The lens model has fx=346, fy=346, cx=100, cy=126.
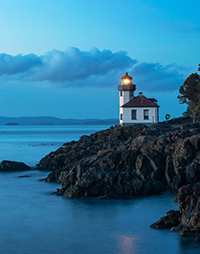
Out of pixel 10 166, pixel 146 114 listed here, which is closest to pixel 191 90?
pixel 146 114

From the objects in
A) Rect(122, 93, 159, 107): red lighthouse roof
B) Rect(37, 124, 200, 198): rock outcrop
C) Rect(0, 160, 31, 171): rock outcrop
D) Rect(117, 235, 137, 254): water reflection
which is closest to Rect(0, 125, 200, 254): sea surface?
Rect(117, 235, 137, 254): water reflection

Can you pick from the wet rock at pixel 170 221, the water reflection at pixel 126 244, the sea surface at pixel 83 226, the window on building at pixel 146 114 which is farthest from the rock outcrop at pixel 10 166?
the window on building at pixel 146 114

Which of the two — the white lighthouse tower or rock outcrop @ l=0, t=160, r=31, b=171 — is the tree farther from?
rock outcrop @ l=0, t=160, r=31, b=171

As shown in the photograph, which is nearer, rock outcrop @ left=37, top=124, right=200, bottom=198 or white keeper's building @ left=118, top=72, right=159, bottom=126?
rock outcrop @ left=37, top=124, right=200, bottom=198

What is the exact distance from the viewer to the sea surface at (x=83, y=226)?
33.0 feet

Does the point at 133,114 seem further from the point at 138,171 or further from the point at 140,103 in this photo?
the point at 138,171

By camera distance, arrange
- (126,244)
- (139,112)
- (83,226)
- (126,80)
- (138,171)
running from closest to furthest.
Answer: (126,244) → (83,226) → (138,171) → (139,112) → (126,80)

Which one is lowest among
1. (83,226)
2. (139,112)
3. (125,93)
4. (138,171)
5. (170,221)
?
(83,226)

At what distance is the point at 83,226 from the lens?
12.3 metres

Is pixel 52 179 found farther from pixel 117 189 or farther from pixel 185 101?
pixel 185 101

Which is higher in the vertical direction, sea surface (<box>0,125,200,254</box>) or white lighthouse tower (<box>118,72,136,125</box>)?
white lighthouse tower (<box>118,72,136,125</box>)

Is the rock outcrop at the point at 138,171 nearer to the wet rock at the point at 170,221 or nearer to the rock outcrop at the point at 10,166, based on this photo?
the wet rock at the point at 170,221

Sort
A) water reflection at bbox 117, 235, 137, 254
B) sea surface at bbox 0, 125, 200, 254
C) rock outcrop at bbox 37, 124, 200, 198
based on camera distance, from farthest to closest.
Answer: rock outcrop at bbox 37, 124, 200, 198, sea surface at bbox 0, 125, 200, 254, water reflection at bbox 117, 235, 137, 254

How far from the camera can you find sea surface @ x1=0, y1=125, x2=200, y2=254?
10070 millimetres
